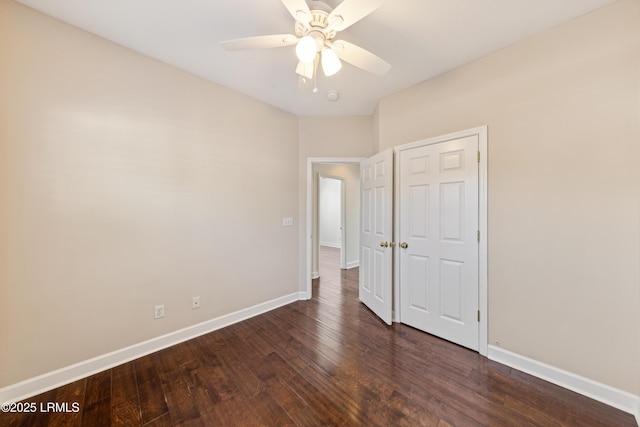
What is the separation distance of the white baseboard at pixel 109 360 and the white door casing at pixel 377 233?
1.49 m

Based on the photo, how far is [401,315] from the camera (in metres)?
2.75

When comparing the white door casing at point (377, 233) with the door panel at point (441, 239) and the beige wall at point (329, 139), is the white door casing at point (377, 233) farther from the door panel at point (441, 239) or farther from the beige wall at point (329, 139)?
the beige wall at point (329, 139)

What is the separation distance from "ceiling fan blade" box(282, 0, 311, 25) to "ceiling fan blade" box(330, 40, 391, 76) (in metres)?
0.27

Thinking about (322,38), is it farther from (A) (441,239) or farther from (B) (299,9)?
(A) (441,239)

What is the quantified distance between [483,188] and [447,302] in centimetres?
116

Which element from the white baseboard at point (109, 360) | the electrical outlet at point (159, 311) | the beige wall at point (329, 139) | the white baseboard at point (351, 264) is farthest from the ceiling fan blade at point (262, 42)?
the white baseboard at point (351, 264)

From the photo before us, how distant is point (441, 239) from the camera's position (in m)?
2.43

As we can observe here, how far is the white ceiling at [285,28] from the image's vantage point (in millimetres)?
1619

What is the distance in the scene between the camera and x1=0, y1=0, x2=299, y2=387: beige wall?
64.4 inches

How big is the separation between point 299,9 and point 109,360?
2904mm

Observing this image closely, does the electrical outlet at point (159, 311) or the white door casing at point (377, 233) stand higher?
the white door casing at point (377, 233)

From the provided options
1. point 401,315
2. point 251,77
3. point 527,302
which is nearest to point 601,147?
point 527,302

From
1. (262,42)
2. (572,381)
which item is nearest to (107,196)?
(262,42)

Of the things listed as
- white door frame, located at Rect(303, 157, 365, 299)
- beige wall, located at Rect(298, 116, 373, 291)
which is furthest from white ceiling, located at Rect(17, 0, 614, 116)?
white door frame, located at Rect(303, 157, 365, 299)
